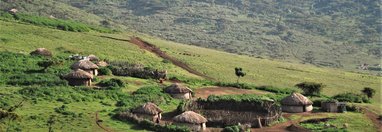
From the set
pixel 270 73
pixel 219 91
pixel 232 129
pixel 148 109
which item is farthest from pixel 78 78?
pixel 270 73

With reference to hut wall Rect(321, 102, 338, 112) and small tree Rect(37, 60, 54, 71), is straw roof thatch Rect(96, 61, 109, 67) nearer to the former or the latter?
small tree Rect(37, 60, 54, 71)

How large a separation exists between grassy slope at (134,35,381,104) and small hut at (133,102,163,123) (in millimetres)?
34633

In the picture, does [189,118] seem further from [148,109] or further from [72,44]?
[72,44]

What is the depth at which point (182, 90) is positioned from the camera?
6506 cm

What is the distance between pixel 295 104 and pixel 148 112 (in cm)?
1834

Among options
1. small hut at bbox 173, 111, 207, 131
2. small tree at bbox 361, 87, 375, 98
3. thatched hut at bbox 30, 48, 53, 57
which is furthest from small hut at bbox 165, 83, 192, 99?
small tree at bbox 361, 87, 375, 98

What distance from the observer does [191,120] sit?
5122 centimetres

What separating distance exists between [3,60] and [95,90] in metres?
17.4

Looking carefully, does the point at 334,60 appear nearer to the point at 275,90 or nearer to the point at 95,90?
the point at 275,90

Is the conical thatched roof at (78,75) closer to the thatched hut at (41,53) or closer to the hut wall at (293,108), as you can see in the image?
the thatched hut at (41,53)

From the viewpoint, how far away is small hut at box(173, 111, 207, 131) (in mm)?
51188

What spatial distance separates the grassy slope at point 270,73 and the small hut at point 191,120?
3555 centimetres

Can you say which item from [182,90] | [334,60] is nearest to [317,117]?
[182,90]

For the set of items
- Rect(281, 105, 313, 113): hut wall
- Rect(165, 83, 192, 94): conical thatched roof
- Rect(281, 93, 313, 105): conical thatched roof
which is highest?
Rect(165, 83, 192, 94): conical thatched roof
